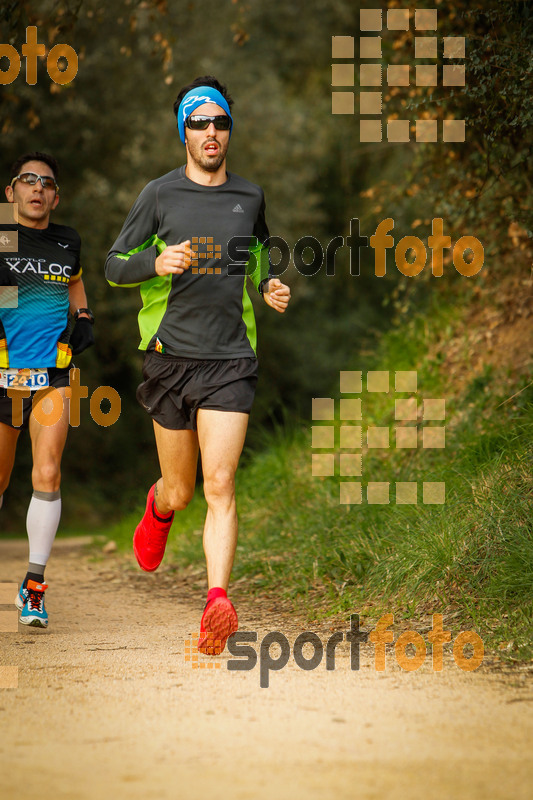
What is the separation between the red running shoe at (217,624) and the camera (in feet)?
13.7

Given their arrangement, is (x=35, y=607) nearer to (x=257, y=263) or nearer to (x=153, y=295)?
(x=153, y=295)

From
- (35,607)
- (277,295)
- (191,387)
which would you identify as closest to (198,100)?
(277,295)

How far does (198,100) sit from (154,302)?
1022 millimetres

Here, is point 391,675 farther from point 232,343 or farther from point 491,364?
point 491,364

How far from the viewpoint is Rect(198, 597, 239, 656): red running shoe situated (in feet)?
13.7

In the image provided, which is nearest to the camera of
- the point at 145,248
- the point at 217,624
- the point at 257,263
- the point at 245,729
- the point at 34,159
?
the point at 245,729

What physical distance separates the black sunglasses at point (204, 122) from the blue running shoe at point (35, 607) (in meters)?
2.44

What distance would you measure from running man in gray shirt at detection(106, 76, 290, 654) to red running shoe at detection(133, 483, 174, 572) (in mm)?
633

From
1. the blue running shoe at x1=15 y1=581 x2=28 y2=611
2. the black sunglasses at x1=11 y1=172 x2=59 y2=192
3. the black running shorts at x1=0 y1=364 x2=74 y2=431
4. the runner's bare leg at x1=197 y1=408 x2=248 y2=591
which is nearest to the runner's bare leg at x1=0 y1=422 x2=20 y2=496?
the black running shorts at x1=0 y1=364 x2=74 y2=431

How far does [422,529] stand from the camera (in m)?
5.36

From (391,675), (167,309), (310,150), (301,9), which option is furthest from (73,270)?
(301,9)

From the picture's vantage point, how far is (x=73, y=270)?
537cm

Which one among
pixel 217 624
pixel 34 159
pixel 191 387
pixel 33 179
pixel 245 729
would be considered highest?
pixel 34 159

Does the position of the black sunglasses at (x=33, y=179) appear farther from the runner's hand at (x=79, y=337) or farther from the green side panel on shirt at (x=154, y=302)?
the green side panel on shirt at (x=154, y=302)
